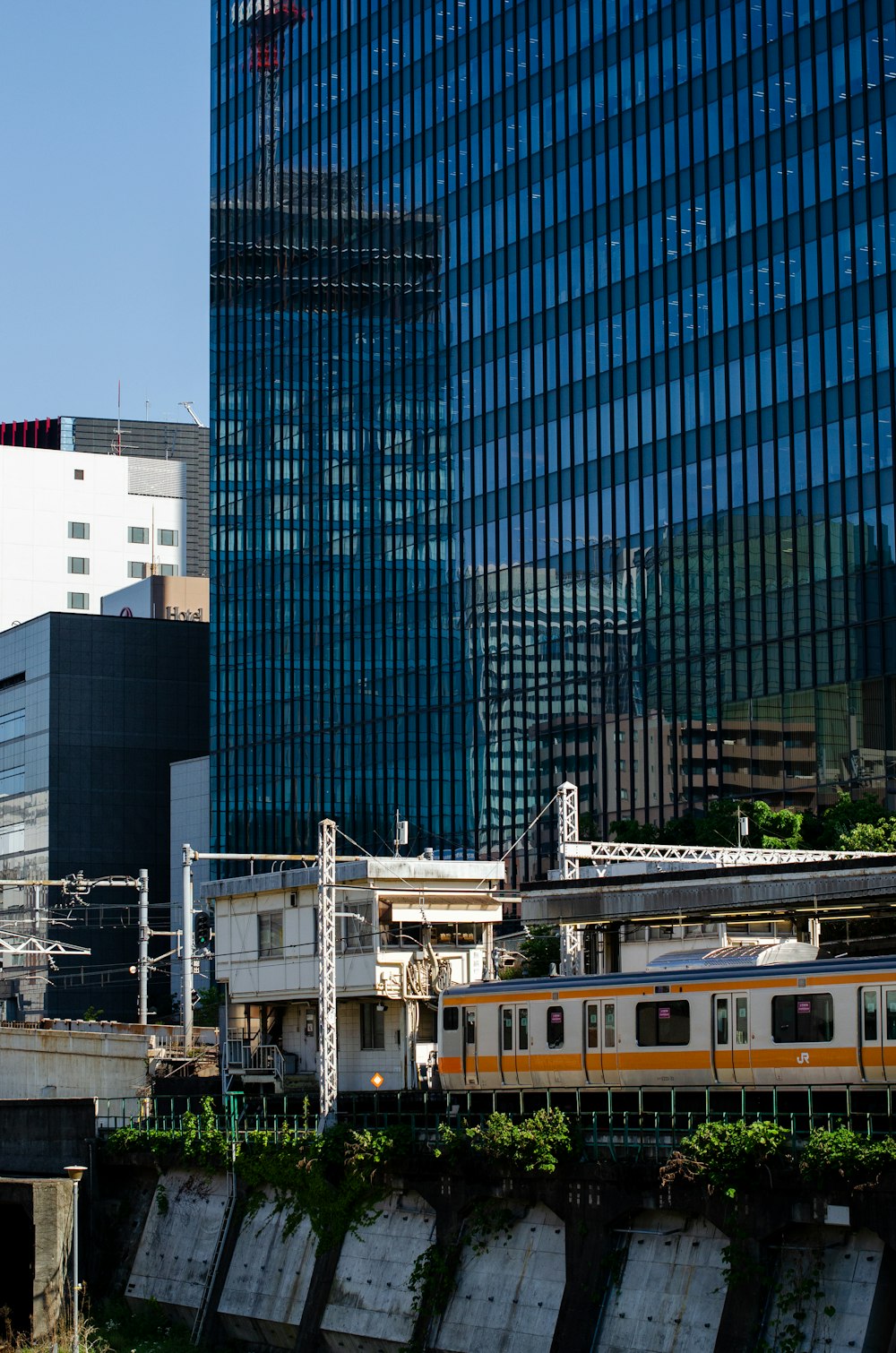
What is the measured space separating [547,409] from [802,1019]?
72.8 meters

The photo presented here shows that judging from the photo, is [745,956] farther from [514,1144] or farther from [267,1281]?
[267,1281]

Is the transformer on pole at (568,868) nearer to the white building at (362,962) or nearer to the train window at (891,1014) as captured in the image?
the white building at (362,962)

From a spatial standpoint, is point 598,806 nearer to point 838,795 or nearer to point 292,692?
point 838,795

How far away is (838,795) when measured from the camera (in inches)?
3625

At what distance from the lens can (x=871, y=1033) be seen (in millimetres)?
41281

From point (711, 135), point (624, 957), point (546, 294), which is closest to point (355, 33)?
point (546, 294)

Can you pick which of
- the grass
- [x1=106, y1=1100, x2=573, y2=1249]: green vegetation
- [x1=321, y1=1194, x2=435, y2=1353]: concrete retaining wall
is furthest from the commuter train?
the grass

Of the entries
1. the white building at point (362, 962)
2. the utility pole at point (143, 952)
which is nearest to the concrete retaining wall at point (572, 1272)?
the white building at point (362, 962)

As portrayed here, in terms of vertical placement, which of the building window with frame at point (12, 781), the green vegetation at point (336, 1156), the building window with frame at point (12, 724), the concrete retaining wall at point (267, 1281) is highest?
the building window with frame at point (12, 724)

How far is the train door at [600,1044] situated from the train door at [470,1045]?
4.07 metres

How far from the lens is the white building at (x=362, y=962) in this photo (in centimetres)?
6025

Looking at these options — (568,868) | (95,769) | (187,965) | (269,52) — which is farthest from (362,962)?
(269,52)

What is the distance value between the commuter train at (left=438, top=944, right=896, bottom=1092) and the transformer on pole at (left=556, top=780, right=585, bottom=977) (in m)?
6.62

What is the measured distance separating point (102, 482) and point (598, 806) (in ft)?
293
